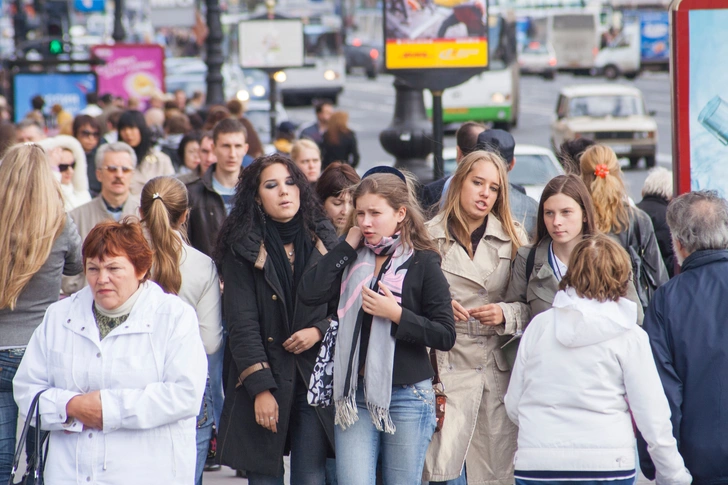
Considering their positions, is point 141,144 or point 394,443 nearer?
point 394,443

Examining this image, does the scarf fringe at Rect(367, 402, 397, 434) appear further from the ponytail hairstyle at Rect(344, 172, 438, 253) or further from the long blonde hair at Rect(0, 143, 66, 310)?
the long blonde hair at Rect(0, 143, 66, 310)

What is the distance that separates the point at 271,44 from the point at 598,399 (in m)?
12.3

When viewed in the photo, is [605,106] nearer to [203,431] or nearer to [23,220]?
[203,431]

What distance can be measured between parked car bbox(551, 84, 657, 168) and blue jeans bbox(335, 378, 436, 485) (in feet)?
61.1

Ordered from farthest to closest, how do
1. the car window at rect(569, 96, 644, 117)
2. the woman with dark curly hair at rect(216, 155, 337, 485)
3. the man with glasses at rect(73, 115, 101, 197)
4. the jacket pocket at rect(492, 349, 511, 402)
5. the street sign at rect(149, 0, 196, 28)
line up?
the street sign at rect(149, 0, 196, 28), the car window at rect(569, 96, 644, 117), the man with glasses at rect(73, 115, 101, 197), the jacket pocket at rect(492, 349, 511, 402), the woman with dark curly hair at rect(216, 155, 337, 485)

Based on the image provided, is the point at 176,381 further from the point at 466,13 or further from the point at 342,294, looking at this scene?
the point at 466,13

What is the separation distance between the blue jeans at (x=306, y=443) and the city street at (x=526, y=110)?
560 inches

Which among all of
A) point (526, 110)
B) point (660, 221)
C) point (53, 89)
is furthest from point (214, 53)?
point (526, 110)

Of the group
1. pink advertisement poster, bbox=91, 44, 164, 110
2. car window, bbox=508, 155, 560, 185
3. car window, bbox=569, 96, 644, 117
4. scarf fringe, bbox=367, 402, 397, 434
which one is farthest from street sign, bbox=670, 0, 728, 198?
car window, bbox=569, 96, 644, 117

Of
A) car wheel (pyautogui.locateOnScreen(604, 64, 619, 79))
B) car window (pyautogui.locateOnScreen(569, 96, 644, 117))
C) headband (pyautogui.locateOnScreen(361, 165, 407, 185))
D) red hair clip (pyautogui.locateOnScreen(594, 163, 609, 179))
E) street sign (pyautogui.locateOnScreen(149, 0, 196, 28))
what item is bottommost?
red hair clip (pyautogui.locateOnScreen(594, 163, 609, 179))

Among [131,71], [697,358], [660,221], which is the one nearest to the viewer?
[697,358]

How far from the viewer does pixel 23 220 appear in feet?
16.2

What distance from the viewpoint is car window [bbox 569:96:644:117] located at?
79.4ft

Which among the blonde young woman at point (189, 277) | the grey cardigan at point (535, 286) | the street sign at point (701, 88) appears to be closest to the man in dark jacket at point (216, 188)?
the blonde young woman at point (189, 277)
